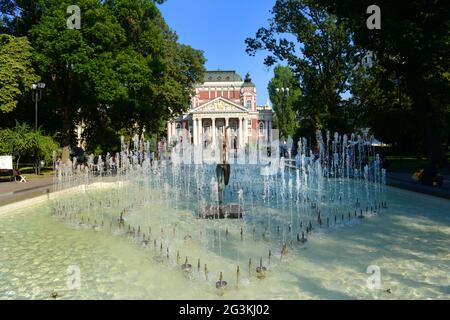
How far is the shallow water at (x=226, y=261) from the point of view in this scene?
6.07 m

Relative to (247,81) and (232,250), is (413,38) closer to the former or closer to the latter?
(232,250)

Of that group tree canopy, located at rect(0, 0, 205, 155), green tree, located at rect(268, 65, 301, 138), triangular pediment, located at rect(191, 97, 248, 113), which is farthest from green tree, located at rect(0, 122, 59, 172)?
triangular pediment, located at rect(191, 97, 248, 113)

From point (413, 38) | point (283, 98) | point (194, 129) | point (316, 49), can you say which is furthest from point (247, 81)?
point (413, 38)

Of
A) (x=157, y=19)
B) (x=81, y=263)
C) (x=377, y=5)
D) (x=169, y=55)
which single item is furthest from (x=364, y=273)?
(x=157, y=19)

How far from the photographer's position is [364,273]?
6.77m

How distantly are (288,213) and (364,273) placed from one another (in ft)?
20.1

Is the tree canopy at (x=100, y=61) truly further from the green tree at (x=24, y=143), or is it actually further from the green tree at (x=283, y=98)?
the green tree at (x=283, y=98)

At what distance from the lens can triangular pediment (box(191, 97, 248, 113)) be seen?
91.1 meters

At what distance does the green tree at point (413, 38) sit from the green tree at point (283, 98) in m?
45.5

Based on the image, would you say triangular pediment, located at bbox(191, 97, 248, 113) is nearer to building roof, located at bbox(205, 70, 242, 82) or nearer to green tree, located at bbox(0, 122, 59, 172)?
building roof, located at bbox(205, 70, 242, 82)

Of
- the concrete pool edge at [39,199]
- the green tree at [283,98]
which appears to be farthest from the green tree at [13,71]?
the green tree at [283,98]

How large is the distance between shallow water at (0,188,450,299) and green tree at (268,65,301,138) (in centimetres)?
5577
